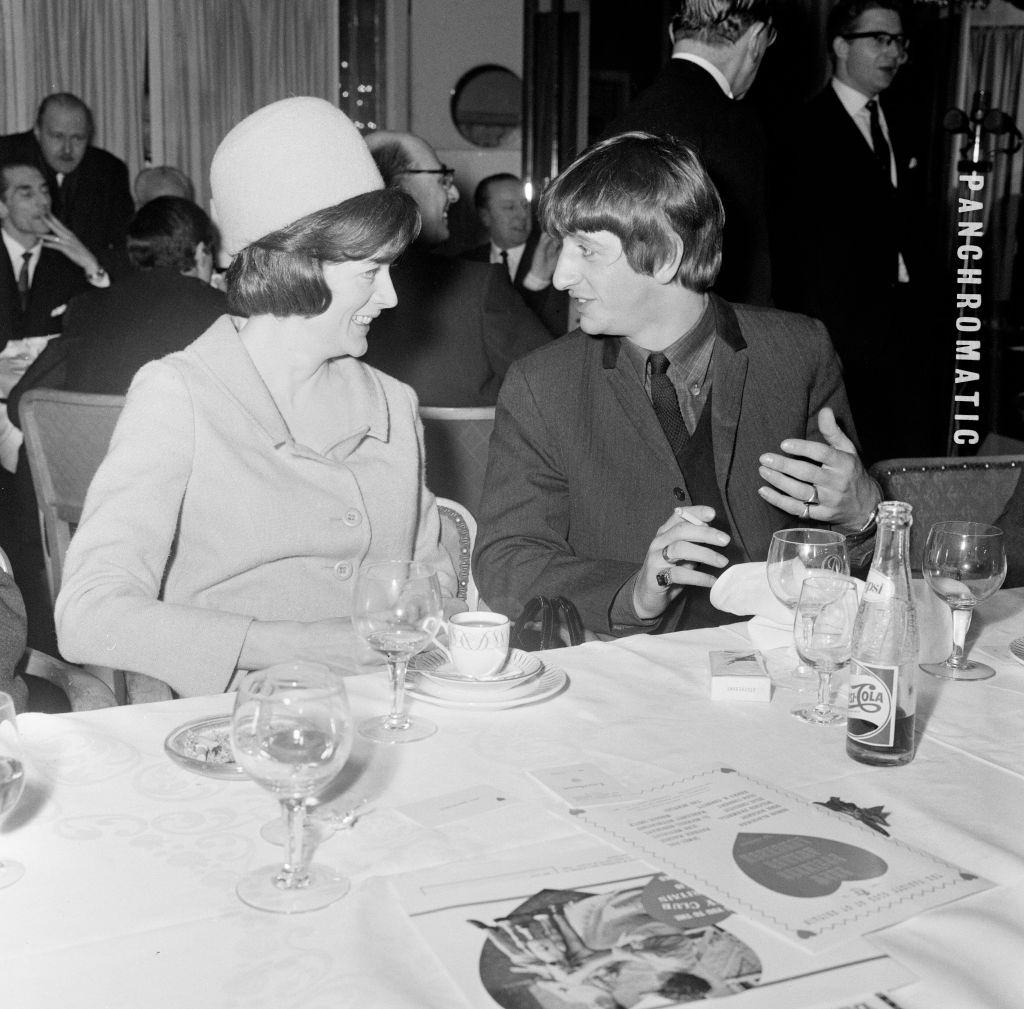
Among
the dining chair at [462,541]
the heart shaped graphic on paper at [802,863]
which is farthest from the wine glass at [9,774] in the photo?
the dining chair at [462,541]

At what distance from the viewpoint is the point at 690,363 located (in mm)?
2189

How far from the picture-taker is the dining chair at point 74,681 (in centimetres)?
163

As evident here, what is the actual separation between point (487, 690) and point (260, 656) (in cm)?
41

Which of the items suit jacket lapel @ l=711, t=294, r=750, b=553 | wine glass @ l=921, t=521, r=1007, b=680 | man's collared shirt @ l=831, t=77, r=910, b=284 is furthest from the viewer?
man's collared shirt @ l=831, t=77, r=910, b=284

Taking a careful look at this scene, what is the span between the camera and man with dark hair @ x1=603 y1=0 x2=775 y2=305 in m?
2.77

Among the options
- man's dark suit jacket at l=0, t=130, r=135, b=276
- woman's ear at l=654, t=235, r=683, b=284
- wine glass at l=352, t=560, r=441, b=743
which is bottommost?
wine glass at l=352, t=560, r=441, b=743

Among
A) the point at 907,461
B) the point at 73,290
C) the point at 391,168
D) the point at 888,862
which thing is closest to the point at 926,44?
the point at 391,168

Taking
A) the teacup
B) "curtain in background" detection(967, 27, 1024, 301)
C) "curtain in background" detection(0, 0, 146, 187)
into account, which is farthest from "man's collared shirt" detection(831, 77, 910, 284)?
"curtain in background" detection(967, 27, 1024, 301)

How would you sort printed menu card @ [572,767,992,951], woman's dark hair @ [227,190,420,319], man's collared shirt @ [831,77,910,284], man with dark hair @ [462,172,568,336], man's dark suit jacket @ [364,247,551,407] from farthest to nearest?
man with dark hair @ [462,172,568,336], man's collared shirt @ [831,77,910,284], man's dark suit jacket @ [364,247,551,407], woman's dark hair @ [227,190,420,319], printed menu card @ [572,767,992,951]

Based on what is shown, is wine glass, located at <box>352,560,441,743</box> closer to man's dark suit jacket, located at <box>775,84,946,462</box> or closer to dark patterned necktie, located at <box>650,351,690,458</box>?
dark patterned necktie, located at <box>650,351,690,458</box>

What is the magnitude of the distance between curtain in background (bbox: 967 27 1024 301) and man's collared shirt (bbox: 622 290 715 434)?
8.46 meters

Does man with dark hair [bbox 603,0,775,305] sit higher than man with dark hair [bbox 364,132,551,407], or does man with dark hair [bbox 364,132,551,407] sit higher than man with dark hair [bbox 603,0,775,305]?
man with dark hair [bbox 603,0,775,305]

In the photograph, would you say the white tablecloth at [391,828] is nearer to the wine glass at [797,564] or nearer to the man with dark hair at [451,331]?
the wine glass at [797,564]

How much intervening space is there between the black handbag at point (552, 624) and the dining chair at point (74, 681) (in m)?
0.58
